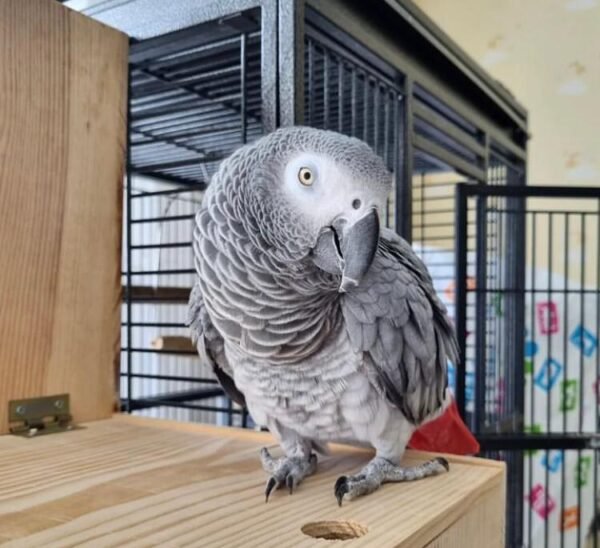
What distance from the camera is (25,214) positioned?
2.52 feet

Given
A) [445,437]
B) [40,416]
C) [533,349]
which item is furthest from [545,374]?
[40,416]

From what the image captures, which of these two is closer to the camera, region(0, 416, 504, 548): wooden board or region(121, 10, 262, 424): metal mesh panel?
region(0, 416, 504, 548): wooden board

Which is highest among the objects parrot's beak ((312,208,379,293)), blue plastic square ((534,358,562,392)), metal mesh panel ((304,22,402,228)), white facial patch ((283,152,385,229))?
metal mesh panel ((304,22,402,228))

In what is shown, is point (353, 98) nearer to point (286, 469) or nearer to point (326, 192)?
point (326, 192)

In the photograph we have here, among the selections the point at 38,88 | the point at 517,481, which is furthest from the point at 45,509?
the point at 517,481

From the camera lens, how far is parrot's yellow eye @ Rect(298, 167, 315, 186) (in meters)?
0.52

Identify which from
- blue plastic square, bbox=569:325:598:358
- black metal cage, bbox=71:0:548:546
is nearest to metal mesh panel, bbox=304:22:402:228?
black metal cage, bbox=71:0:548:546

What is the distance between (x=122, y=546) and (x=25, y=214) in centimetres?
49

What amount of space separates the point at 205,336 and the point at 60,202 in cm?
30

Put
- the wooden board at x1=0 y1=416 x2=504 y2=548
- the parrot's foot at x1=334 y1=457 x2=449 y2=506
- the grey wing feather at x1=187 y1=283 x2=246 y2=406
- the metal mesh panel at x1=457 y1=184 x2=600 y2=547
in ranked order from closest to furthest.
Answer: the wooden board at x1=0 y1=416 x2=504 y2=548 → the parrot's foot at x1=334 y1=457 x2=449 y2=506 → the grey wing feather at x1=187 y1=283 x2=246 y2=406 → the metal mesh panel at x1=457 y1=184 x2=600 y2=547

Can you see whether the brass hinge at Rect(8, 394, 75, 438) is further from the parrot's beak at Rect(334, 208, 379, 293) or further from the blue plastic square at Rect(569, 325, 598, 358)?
the blue plastic square at Rect(569, 325, 598, 358)

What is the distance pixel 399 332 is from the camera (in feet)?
1.98

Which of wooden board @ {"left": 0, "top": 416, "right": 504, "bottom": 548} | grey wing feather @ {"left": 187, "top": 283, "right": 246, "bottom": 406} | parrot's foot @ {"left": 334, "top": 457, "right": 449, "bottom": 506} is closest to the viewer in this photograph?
wooden board @ {"left": 0, "top": 416, "right": 504, "bottom": 548}

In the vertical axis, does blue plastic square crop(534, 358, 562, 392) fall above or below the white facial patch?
below
